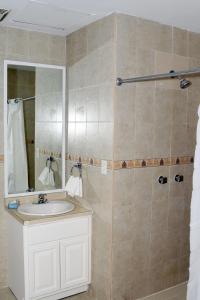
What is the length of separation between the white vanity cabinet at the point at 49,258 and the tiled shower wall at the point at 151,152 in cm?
33

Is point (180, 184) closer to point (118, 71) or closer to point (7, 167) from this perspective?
point (118, 71)

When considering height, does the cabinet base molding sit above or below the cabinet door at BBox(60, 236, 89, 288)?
below

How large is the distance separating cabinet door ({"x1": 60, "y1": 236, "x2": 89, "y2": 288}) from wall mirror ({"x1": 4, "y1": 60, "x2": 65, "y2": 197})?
0.59 m

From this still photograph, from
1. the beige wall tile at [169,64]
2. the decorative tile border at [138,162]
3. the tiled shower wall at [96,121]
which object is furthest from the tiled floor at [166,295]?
the beige wall tile at [169,64]

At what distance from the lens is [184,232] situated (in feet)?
9.44

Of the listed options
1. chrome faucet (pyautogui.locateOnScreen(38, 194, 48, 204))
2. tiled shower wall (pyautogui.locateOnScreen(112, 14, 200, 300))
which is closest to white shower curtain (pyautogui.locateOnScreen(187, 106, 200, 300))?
tiled shower wall (pyautogui.locateOnScreen(112, 14, 200, 300))

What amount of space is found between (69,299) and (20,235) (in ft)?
2.41

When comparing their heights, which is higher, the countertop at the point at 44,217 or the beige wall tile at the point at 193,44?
the beige wall tile at the point at 193,44

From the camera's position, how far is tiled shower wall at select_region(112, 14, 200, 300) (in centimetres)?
243

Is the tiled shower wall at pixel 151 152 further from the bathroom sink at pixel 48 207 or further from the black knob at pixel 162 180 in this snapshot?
the bathroom sink at pixel 48 207

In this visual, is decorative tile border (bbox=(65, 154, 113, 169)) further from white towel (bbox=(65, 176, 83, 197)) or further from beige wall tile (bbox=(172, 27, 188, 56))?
beige wall tile (bbox=(172, 27, 188, 56))

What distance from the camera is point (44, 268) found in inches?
98.3

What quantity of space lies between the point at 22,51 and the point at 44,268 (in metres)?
1.83

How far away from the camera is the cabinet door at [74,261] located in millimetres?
2590
